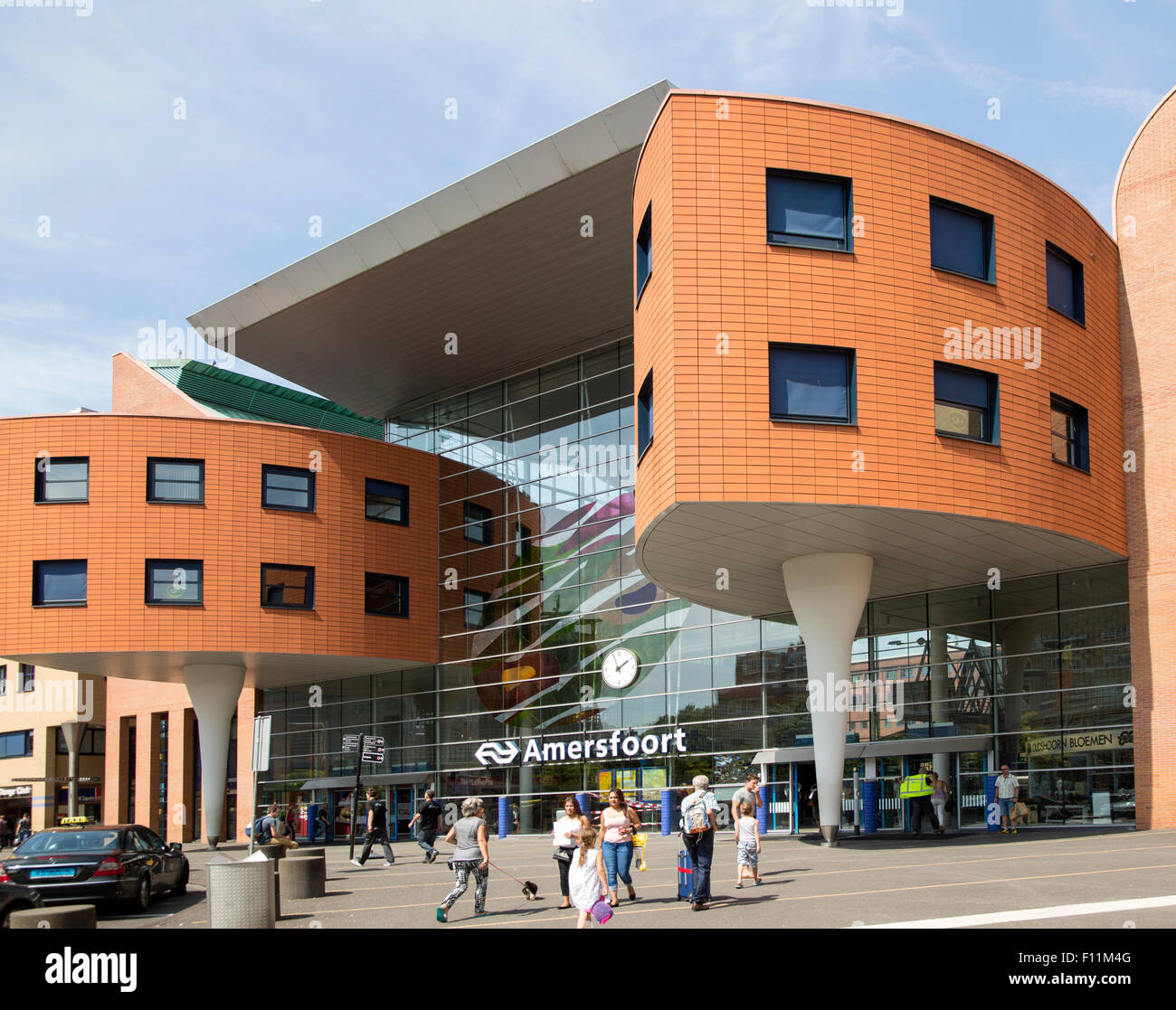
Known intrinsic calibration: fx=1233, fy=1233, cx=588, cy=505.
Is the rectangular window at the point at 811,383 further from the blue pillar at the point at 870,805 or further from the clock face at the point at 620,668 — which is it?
the clock face at the point at 620,668

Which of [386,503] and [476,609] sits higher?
[386,503]

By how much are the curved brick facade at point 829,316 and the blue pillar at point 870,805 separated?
930cm

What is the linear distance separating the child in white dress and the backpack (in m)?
2.10

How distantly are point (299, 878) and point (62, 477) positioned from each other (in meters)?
21.7

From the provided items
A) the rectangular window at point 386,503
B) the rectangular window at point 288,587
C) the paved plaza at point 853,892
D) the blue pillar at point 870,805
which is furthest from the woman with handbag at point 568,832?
the rectangular window at point 386,503

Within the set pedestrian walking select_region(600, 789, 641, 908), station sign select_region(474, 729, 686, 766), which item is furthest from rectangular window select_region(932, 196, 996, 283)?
station sign select_region(474, 729, 686, 766)

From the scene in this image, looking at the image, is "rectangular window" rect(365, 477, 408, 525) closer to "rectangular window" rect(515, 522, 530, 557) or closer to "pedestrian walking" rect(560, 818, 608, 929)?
"rectangular window" rect(515, 522, 530, 557)

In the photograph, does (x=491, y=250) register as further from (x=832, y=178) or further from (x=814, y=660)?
(x=814, y=660)

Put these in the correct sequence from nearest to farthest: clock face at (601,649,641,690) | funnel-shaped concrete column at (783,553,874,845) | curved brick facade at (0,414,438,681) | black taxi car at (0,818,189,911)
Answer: black taxi car at (0,818,189,911) → funnel-shaped concrete column at (783,553,874,845) → curved brick facade at (0,414,438,681) → clock face at (601,649,641,690)

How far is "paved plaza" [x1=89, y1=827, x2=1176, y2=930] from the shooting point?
13.0 metres

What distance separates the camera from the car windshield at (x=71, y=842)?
18.5m

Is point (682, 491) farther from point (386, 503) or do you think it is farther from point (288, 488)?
point (386, 503)

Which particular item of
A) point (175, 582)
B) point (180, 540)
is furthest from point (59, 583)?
point (180, 540)

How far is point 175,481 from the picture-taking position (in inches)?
1464
